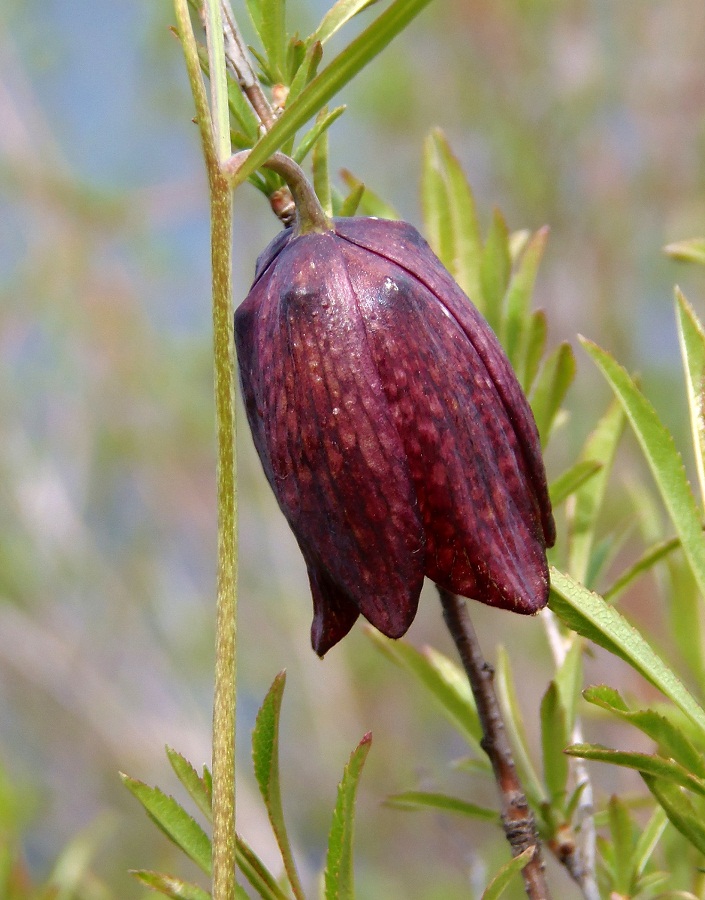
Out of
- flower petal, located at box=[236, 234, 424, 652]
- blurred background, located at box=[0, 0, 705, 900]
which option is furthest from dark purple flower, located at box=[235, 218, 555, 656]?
blurred background, located at box=[0, 0, 705, 900]

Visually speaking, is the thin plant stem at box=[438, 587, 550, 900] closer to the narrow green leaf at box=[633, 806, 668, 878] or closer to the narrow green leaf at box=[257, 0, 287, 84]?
the narrow green leaf at box=[633, 806, 668, 878]

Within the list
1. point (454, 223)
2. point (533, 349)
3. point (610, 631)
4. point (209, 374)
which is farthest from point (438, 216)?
point (209, 374)

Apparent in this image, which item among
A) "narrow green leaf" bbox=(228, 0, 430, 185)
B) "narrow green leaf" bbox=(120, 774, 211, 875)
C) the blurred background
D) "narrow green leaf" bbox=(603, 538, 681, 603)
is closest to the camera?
"narrow green leaf" bbox=(228, 0, 430, 185)

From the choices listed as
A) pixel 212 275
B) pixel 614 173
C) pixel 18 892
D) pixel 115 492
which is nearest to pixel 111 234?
pixel 115 492

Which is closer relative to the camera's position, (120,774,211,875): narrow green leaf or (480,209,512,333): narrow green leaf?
(120,774,211,875): narrow green leaf

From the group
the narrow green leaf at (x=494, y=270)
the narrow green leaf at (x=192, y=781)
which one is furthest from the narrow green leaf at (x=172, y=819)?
the narrow green leaf at (x=494, y=270)

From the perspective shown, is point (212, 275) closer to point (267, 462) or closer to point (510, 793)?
point (267, 462)

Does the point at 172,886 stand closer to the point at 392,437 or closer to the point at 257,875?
the point at 257,875
